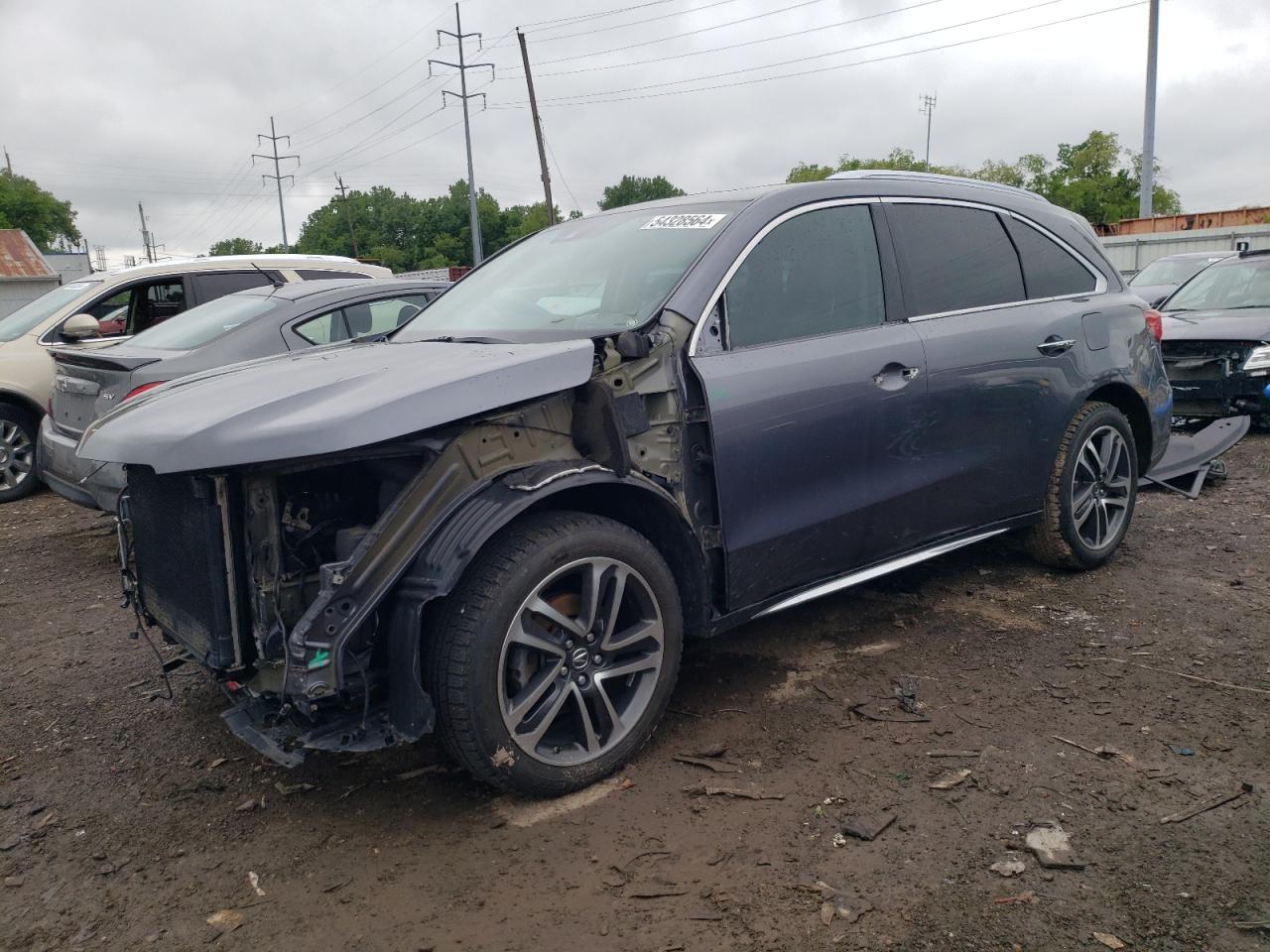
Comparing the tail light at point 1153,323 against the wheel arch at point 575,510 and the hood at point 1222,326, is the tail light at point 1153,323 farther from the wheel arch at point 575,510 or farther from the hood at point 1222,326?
the hood at point 1222,326

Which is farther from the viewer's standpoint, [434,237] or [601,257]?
[434,237]

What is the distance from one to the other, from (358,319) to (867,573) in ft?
14.0

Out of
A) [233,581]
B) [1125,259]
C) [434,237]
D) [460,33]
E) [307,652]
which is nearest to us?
[307,652]

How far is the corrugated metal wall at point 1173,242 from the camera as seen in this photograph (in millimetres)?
23609

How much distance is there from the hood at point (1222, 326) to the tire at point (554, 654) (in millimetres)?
7149

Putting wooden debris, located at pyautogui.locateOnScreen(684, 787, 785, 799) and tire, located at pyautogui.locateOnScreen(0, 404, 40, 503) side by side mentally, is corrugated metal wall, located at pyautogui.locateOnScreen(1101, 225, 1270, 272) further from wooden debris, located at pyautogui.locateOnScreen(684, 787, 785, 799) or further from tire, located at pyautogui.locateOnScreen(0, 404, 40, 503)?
wooden debris, located at pyautogui.locateOnScreen(684, 787, 785, 799)

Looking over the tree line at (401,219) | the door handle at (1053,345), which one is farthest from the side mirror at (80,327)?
the tree line at (401,219)

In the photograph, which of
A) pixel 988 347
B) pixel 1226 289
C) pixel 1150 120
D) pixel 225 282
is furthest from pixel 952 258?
pixel 1150 120

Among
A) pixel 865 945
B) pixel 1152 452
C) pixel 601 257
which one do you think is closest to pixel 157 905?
pixel 865 945

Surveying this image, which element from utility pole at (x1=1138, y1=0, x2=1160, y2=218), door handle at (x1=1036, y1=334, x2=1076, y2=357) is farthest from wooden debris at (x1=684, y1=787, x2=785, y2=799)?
utility pole at (x1=1138, y1=0, x2=1160, y2=218)

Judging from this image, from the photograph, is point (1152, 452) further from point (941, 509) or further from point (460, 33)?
point (460, 33)

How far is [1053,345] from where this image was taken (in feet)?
14.2

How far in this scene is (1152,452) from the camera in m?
5.05

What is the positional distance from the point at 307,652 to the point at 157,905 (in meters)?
0.77
